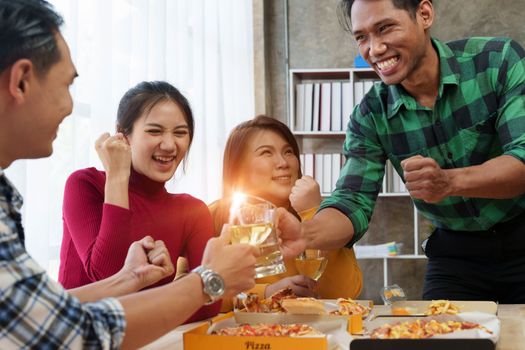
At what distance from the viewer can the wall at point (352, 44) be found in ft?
16.6

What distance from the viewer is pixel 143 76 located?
10.6 ft

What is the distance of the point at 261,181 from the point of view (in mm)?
2479

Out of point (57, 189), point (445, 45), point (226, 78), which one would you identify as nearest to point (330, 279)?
point (445, 45)

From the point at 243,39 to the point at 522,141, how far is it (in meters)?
3.13

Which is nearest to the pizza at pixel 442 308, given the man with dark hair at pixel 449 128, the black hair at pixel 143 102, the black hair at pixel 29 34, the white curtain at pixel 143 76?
the man with dark hair at pixel 449 128

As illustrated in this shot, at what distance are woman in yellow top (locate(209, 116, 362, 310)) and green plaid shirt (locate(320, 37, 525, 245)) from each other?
0.63ft

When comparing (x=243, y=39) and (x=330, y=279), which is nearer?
(x=330, y=279)

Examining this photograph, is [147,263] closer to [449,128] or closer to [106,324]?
[106,324]

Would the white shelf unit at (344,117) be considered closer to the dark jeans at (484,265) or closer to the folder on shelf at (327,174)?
the folder on shelf at (327,174)

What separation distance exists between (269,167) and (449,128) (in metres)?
0.68

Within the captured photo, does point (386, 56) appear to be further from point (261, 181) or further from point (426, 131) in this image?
point (261, 181)

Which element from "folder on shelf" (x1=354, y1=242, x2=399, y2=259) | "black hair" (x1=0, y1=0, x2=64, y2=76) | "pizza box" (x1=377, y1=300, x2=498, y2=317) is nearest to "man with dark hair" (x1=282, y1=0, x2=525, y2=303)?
"pizza box" (x1=377, y1=300, x2=498, y2=317)

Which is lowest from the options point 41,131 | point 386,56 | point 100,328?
point 100,328

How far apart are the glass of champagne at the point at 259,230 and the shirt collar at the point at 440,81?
97 cm
